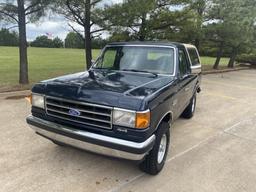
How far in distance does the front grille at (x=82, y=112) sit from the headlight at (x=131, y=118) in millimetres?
87

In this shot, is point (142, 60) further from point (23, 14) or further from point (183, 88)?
point (23, 14)

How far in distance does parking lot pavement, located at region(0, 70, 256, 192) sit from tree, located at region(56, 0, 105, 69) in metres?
5.90

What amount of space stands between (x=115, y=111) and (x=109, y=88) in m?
0.42

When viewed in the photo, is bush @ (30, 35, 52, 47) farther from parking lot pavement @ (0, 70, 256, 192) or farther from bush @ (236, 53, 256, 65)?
parking lot pavement @ (0, 70, 256, 192)

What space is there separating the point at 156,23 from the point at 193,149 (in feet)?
30.3

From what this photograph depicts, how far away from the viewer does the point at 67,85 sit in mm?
3598

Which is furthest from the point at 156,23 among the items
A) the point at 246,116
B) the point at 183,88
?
the point at 183,88

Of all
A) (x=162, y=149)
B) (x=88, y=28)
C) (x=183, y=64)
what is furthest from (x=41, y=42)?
(x=162, y=149)

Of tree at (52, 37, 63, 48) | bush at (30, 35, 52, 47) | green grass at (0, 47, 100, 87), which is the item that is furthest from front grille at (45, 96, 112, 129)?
tree at (52, 37, 63, 48)

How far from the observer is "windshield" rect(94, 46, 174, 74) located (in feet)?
15.2

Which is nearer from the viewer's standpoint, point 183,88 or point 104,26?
point 183,88

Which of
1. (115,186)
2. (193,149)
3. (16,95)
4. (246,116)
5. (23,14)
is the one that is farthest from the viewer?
(23,14)

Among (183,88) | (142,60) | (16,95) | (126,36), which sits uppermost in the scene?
(126,36)

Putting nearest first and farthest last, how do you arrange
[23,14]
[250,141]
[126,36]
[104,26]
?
1. [250,141]
2. [23,14]
3. [104,26]
4. [126,36]
